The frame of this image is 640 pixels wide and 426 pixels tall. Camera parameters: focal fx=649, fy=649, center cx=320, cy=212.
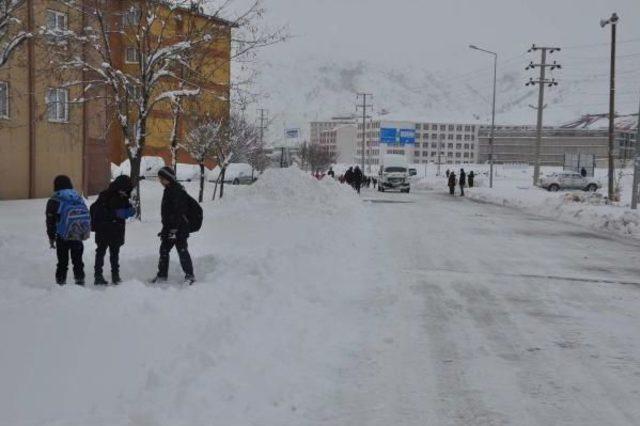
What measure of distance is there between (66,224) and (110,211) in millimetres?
570

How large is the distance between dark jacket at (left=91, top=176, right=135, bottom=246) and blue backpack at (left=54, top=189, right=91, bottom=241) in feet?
0.64

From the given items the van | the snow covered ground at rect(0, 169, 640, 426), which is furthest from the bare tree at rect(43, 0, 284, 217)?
the van

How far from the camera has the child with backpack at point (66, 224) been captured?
25.6 feet

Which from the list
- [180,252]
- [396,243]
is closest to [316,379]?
[180,252]

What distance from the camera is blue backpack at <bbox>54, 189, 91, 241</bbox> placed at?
7.79 m

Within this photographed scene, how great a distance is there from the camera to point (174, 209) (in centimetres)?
826

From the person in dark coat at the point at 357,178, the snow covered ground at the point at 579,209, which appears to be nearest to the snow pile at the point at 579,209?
the snow covered ground at the point at 579,209

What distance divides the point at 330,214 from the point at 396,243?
16.5 ft

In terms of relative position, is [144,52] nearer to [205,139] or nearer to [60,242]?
[60,242]

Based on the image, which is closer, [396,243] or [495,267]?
[495,267]

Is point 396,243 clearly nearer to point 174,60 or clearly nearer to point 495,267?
point 495,267

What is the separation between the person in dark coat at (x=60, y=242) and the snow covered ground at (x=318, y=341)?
319 millimetres

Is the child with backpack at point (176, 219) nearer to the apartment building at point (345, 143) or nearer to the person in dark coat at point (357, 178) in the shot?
the person in dark coat at point (357, 178)

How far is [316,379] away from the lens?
5160mm
